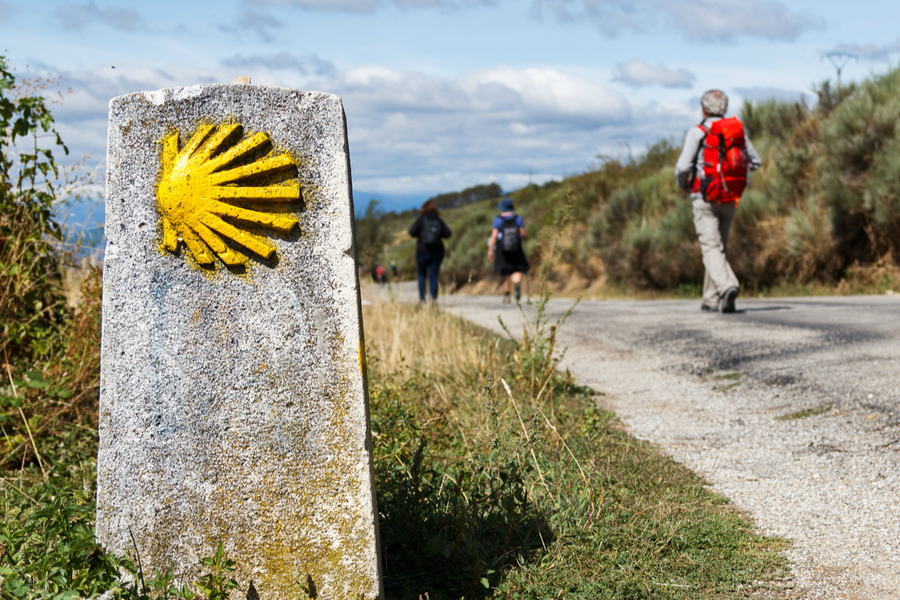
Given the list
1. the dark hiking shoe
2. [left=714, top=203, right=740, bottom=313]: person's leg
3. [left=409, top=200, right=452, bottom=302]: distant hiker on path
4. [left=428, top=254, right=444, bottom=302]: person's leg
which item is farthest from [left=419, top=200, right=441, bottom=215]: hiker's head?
the dark hiking shoe

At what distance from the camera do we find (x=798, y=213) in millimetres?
11766

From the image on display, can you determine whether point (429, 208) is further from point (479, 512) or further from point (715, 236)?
point (479, 512)

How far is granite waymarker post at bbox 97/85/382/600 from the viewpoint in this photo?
2.08 m

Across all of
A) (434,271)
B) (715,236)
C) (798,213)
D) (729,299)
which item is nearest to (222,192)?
(715,236)

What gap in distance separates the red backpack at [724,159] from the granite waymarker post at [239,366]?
20.5 ft

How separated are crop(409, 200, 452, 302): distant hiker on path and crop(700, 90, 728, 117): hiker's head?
445 cm

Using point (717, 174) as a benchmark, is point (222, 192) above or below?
below

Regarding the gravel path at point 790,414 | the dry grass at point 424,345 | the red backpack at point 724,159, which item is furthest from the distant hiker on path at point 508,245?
the dry grass at point 424,345

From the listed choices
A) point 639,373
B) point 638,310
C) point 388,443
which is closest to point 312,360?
point 388,443

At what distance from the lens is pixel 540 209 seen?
77.6 ft

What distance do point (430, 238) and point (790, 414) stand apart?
752 centimetres

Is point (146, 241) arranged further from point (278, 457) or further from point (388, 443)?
point (388, 443)

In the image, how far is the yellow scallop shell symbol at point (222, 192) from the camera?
6.89 ft

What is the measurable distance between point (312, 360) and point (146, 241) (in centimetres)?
57
